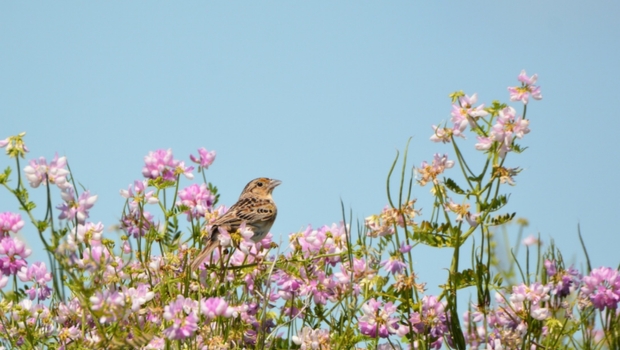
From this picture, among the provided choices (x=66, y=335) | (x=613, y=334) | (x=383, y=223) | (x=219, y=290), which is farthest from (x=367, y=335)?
(x=66, y=335)

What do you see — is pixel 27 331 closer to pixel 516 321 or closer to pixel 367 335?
pixel 367 335

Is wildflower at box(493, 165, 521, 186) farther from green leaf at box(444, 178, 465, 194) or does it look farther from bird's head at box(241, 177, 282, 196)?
bird's head at box(241, 177, 282, 196)

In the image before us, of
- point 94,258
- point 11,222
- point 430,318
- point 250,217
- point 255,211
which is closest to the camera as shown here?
point 94,258

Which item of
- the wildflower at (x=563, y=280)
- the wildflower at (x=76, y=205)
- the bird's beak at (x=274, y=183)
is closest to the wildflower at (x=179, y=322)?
the wildflower at (x=76, y=205)

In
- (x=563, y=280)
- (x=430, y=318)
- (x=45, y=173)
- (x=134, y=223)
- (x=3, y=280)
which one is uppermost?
(x=134, y=223)

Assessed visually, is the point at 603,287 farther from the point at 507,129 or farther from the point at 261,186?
the point at 261,186

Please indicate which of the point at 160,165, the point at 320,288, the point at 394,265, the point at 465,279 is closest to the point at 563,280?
the point at 465,279

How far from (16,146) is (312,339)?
1.76 metres

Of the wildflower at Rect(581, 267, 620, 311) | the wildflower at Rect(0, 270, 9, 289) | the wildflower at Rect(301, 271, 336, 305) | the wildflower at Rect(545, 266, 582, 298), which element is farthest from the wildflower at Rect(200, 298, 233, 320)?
the wildflower at Rect(581, 267, 620, 311)

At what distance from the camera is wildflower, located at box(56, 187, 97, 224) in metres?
3.99

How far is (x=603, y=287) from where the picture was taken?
4.33 m

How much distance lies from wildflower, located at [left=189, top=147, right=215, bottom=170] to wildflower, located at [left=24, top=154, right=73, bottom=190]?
124 cm

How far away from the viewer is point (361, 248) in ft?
15.2

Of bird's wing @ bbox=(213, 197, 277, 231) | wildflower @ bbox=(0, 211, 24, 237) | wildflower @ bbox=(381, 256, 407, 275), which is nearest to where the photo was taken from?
wildflower @ bbox=(381, 256, 407, 275)
